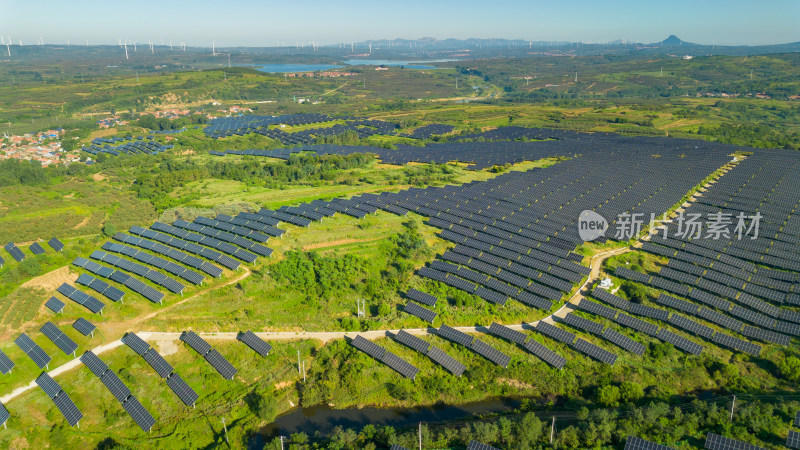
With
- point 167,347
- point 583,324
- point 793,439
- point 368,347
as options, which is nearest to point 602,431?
point 793,439

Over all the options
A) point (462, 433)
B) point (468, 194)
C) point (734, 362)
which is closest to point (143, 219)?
point (468, 194)

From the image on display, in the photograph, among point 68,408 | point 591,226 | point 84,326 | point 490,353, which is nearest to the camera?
point 68,408

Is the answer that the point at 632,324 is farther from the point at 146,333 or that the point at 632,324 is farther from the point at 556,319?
the point at 146,333

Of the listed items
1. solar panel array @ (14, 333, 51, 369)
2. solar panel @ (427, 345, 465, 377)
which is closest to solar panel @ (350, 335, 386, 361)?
solar panel @ (427, 345, 465, 377)

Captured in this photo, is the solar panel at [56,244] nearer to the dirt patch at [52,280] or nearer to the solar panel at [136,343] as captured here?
the dirt patch at [52,280]

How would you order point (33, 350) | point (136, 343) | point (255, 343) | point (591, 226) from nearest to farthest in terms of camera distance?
1. point (33, 350)
2. point (136, 343)
3. point (255, 343)
4. point (591, 226)

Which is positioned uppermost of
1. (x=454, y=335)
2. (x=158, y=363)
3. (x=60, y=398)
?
(x=454, y=335)

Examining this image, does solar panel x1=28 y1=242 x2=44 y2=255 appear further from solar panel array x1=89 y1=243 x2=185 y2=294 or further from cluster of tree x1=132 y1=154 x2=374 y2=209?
cluster of tree x1=132 y1=154 x2=374 y2=209

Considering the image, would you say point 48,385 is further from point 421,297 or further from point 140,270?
point 421,297
